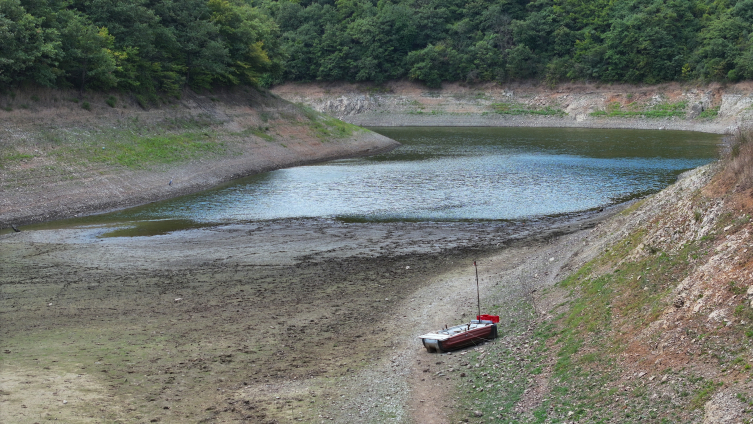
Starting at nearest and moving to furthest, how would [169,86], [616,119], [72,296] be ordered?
[72,296]
[169,86]
[616,119]

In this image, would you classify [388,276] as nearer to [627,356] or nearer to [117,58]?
[627,356]

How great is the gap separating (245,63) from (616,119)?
64.8m

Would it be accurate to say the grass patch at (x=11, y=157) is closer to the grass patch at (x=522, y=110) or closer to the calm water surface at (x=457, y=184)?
the calm water surface at (x=457, y=184)

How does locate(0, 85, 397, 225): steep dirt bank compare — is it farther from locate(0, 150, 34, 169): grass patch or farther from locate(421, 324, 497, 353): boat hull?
locate(421, 324, 497, 353): boat hull

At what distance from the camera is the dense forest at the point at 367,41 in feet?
185

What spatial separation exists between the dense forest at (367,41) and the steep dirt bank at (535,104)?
2782mm

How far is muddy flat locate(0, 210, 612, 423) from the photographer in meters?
16.1

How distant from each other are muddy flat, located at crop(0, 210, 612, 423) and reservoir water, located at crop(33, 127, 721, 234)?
16.7 ft

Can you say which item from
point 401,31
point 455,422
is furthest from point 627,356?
point 401,31

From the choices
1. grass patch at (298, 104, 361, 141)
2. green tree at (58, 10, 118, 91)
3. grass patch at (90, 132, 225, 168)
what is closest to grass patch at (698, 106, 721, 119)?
grass patch at (298, 104, 361, 141)

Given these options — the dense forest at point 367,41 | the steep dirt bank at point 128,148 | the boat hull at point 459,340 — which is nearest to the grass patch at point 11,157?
the steep dirt bank at point 128,148

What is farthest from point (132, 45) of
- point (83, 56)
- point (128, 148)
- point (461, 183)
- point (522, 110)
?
point (522, 110)

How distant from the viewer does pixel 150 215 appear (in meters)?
42.4

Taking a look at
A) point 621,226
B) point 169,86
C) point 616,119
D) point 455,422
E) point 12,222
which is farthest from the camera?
point 616,119
